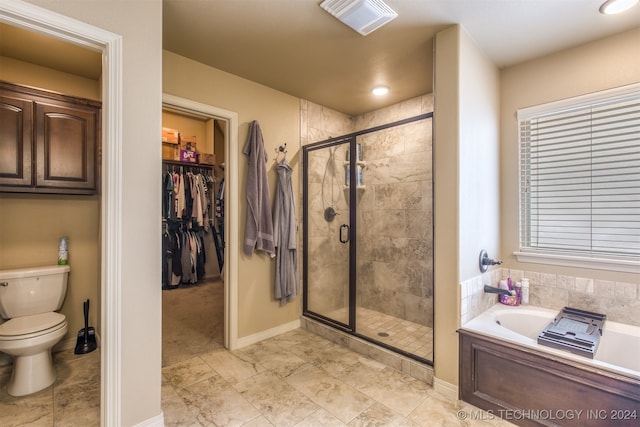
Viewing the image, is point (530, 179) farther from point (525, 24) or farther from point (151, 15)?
point (151, 15)

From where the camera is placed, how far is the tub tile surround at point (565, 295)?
2016 mm

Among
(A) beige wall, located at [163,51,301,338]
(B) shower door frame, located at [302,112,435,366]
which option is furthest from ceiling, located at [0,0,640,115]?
(B) shower door frame, located at [302,112,435,366]

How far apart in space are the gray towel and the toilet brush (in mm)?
1513

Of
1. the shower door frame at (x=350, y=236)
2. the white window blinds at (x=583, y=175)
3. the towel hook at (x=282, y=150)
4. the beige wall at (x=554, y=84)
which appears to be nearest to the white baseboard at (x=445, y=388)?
the shower door frame at (x=350, y=236)

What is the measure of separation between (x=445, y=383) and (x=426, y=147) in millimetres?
2132

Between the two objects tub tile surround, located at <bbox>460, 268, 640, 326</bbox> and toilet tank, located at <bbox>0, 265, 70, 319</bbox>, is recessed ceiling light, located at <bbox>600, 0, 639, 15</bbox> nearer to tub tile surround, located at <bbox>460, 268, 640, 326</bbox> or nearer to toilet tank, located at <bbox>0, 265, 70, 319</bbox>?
tub tile surround, located at <bbox>460, 268, 640, 326</bbox>

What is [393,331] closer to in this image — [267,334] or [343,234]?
[343,234]

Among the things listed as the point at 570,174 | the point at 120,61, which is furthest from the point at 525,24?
the point at 120,61

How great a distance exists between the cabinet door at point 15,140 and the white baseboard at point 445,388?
11.1 feet

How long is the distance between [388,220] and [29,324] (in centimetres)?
320

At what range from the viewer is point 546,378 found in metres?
1.65

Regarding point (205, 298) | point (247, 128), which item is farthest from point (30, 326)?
point (205, 298)

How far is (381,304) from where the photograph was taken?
343 centimetres

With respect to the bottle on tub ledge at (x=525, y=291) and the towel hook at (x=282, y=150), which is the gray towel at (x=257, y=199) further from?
Answer: the bottle on tub ledge at (x=525, y=291)
